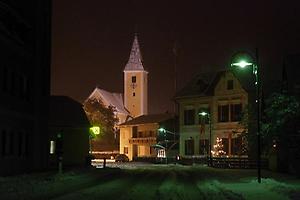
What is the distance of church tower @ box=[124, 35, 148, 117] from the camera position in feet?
523

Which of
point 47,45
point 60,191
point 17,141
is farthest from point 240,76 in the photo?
point 60,191

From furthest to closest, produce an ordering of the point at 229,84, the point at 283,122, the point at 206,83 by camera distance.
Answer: the point at 206,83
the point at 229,84
the point at 283,122

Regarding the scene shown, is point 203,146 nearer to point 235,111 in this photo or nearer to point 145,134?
point 235,111

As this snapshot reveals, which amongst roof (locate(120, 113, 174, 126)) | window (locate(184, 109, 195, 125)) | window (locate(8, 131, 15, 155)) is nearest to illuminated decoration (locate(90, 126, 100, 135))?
window (locate(8, 131, 15, 155))

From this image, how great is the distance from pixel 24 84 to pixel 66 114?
2156 cm

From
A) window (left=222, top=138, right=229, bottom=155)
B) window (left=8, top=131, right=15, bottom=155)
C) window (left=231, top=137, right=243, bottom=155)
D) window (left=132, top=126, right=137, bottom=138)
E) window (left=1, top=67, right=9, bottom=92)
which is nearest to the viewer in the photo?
window (left=1, top=67, right=9, bottom=92)

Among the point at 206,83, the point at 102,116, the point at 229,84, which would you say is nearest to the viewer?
the point at 229,84

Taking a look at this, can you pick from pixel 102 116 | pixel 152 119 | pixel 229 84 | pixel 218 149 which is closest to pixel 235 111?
pixel 229 84

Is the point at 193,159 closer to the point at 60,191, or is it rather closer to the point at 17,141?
the point at 17,141

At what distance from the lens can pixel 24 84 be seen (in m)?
44.0

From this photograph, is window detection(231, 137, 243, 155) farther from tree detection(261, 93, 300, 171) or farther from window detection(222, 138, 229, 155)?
tree detection(261, 93, 300, 171)

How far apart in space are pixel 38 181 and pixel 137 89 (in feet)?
419

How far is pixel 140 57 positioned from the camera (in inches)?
6467

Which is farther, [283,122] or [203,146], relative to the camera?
[203,146]
